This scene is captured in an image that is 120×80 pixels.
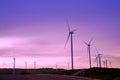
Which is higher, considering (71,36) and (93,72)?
(71,36)

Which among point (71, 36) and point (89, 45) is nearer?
point (71, 36)

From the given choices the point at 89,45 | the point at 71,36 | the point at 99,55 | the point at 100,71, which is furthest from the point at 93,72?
the point at 99,55

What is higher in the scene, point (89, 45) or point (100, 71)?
point (89, 45)

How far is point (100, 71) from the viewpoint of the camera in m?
99.1

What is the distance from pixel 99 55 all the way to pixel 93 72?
45.5 m

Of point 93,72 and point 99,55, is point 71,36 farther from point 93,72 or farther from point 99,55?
point 99,55

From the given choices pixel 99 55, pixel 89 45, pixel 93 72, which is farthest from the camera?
pixel 99 55

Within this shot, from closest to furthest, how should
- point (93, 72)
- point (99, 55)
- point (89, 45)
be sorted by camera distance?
point (93, 72) < point (89, 45) < point (99, 55)

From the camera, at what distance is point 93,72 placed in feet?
318

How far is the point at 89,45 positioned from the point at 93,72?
26537 millimetres

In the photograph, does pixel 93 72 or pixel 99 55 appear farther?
pixel 99 55

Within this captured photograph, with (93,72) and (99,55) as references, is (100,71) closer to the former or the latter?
(93,72)

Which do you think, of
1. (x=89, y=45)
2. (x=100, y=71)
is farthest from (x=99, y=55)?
(x=100, y=71)

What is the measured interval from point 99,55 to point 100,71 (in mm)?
43190
